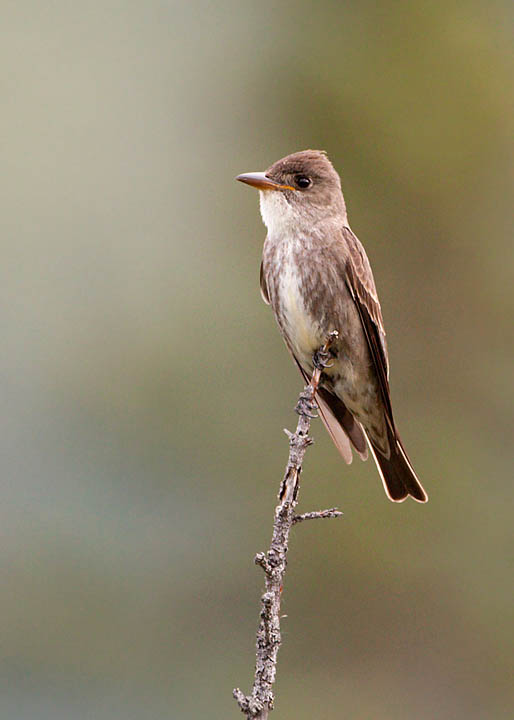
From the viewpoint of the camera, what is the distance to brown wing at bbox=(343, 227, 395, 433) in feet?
15.5

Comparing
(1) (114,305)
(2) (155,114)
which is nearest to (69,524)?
(1) (114,305)

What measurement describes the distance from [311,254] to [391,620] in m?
4.03

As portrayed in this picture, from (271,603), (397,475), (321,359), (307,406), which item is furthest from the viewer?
(397,475)

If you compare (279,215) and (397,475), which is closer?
(279,215)

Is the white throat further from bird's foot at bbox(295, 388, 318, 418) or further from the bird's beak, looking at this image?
bird's foot at bbox(295, 388, 318, 418)

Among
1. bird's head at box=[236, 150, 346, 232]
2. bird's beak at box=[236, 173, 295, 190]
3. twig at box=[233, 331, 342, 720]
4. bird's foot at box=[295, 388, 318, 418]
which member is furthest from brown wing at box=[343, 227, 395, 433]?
A: twig at box=[233, 331, 342, 720]

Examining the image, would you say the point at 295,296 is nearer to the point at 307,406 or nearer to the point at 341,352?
the point at 341,352

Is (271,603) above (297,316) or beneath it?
beneath

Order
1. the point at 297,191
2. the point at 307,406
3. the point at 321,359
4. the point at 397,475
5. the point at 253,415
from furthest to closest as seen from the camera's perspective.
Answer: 1. the point at 253,415
2. the point at 397,475
3. the point at 297,191
4. the point at 321,359
5. the point at 307,406

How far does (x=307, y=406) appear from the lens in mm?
3705

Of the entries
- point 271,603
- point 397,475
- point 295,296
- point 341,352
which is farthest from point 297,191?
point 271,603

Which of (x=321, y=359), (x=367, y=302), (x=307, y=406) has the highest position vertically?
(x=367, y=302)

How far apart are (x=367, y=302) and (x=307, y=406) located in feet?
3.80

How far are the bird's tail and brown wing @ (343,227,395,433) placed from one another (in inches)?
8.3
